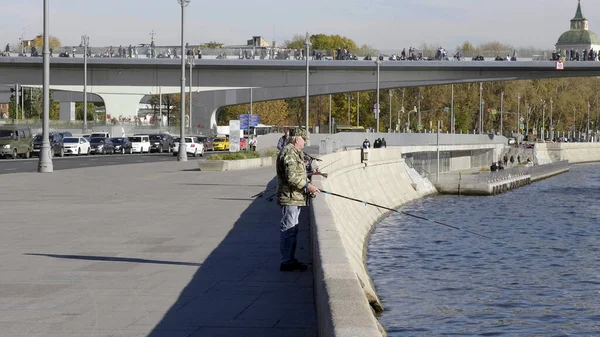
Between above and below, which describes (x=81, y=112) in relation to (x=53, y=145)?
above

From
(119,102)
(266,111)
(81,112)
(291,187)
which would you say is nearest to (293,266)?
(291,187)

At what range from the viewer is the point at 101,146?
3103 inches

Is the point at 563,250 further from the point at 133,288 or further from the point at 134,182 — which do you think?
the point at 133,288

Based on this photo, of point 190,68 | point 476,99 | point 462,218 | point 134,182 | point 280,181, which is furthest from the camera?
point 476,99

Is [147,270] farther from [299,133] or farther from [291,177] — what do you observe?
[299,133]

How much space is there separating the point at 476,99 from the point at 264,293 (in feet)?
495

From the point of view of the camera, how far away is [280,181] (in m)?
13.3

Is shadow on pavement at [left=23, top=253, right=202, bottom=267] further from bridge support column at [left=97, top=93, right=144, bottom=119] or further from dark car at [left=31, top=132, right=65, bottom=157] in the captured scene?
bridge support column at [left=97, top=93, right=144, bottom=119]

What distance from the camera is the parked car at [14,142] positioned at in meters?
63.6

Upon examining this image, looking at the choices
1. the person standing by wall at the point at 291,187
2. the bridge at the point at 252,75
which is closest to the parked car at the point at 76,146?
the bridge at the point at 252,75

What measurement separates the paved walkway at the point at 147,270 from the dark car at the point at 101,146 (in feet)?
169

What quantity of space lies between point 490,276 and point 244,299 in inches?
659

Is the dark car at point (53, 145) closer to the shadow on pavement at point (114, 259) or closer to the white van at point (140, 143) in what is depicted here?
the white van at point (140, 143)

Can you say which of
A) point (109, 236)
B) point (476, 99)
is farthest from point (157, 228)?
point (476, 99)
